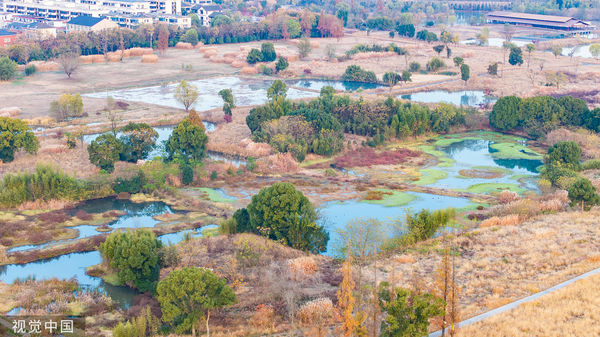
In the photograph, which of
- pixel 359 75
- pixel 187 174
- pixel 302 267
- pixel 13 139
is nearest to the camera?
pixel 302 267

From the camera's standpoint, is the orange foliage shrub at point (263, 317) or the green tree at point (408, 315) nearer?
the green tree at point (408, 315)

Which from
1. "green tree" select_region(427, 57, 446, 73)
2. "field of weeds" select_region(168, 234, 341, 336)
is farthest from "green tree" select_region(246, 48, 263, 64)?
"field of weeds" select_region(168, 234, 341, 336)

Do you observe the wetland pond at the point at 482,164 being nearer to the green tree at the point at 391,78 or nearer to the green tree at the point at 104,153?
the green tree at the point at 391,78

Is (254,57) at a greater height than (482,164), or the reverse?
(254,57)

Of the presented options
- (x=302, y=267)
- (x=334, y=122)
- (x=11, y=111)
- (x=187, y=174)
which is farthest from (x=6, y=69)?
(x=302, y=267)

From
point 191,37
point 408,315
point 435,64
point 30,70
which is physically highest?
point 191,37

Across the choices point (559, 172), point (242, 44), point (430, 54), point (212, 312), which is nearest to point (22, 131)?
point (212, 312)

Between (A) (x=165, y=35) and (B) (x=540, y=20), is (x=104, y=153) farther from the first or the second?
(B) (x=540, y=20)

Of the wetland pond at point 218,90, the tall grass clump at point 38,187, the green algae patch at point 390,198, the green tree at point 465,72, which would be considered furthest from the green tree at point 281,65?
the tall grass clump at point 38,187
